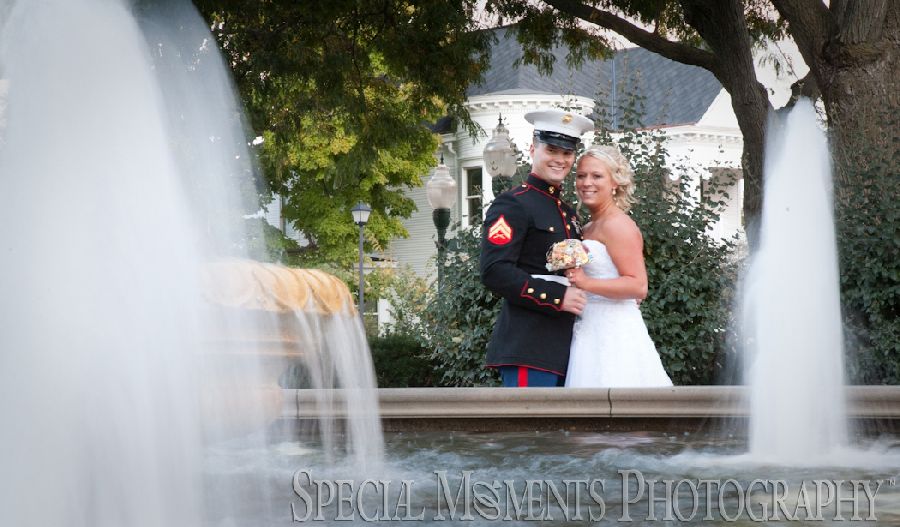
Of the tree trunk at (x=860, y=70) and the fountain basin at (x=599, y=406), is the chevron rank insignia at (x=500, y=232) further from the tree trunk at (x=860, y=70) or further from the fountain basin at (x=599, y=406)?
the tree trunk at (x=860, y=70)

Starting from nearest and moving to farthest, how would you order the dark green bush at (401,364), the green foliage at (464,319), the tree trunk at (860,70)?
the green foliage at (464,319), the tree trunk at (860,70), the dark green bush at (401,364)

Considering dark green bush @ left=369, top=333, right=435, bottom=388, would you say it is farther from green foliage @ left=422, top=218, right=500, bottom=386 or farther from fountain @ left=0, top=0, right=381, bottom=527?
fountain @ left=0, top=0, right=381, bottom=527

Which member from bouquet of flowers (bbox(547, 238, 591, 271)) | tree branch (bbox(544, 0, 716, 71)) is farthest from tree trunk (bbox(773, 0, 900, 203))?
bouquet of flowers (bbox(547, 238, 591, 271))

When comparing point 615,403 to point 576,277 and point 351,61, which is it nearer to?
point 576,277

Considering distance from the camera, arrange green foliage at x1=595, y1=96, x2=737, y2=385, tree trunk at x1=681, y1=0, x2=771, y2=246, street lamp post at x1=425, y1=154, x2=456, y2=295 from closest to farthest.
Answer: green foliage at x1=595, y1=96, x2=737, y2=385
tree trunk at x1=681, y1=0, x2=771, y2=246
street lamp post at x1=425, y1=154, x2=456, y2=295

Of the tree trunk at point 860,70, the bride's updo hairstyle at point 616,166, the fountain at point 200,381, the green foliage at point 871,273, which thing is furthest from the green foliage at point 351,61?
the fountain at point 200,381

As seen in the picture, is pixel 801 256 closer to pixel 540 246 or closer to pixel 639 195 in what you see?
pixel 540 246

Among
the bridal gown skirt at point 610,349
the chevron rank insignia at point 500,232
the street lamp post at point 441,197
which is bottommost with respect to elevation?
the bridal gown skirt at point 610,349

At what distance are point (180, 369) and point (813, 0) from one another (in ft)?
32.4

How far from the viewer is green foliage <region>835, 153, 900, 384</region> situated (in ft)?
26.8

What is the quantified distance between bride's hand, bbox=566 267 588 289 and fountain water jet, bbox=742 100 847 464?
88cm

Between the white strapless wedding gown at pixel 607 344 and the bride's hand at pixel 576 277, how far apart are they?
0.38 feet

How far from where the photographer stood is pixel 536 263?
482 cm

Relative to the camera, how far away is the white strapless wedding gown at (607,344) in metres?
4.81
